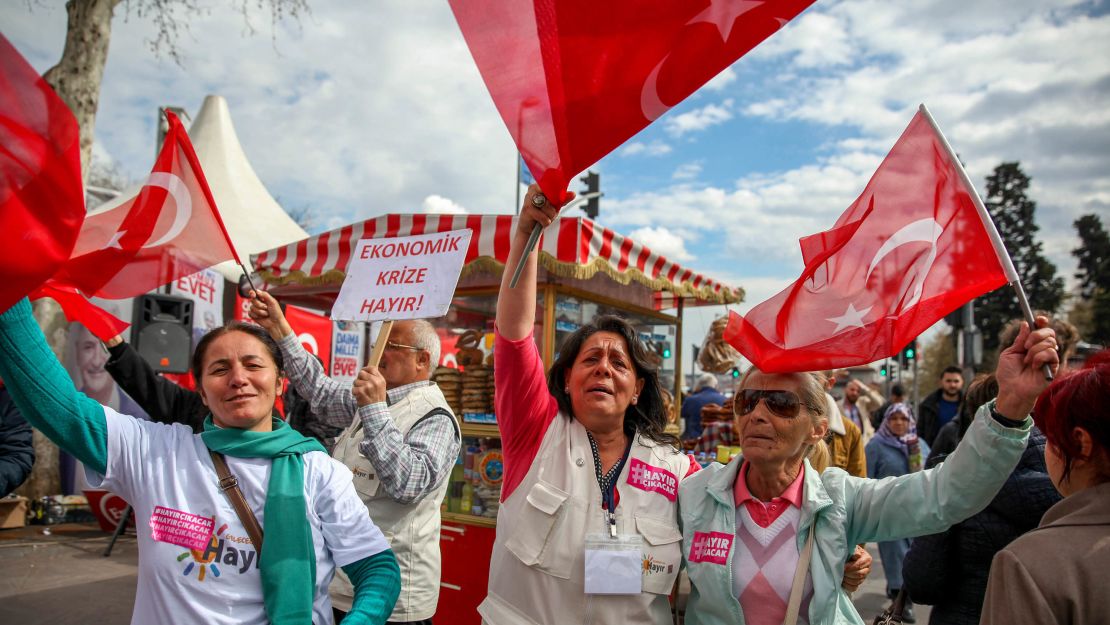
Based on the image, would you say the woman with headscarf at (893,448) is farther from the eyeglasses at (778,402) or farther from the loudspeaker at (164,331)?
the loudspeaker at (164,331)

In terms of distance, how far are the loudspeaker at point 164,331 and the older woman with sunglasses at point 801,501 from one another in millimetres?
6167

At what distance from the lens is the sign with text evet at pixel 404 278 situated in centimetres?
258

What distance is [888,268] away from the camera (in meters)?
2.29

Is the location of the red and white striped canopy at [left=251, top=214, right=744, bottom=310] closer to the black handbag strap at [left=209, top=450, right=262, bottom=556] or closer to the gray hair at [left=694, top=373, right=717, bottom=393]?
the gray hair at [left=694, top=373, right=717, bottom=393]

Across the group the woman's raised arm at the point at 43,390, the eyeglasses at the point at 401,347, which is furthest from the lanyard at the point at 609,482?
the woman's raised arm at the point at 43,390

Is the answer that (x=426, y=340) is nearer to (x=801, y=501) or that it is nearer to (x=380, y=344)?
(x=380, y=344)

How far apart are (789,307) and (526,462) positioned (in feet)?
3.22

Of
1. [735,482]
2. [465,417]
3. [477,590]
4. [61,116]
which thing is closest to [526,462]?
[735,482]

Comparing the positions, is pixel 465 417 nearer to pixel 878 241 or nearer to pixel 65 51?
pixel 878 241

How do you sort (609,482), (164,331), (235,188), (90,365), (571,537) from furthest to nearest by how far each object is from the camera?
(235,188)
(90,365)
(164,331)
(609,482)
(571,537)

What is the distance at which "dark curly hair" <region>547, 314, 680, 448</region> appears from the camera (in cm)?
254

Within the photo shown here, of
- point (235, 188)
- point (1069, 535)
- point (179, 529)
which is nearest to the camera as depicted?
point (1069, 535)

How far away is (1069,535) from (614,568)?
3.61ft

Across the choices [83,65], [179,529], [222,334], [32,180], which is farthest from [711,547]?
[83,65]
